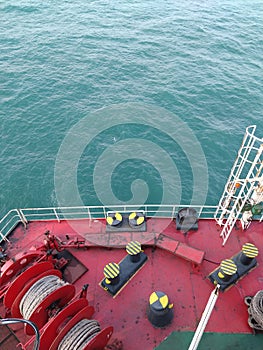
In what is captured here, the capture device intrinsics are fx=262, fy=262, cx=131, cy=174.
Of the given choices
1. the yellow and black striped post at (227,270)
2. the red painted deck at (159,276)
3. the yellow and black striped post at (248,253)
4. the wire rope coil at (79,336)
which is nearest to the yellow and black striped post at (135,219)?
the red painted deck at (159,276)

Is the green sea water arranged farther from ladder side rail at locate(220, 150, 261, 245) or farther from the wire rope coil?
the wire rope coil

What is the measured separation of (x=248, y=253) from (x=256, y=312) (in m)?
3.14

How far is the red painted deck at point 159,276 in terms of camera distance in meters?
13.6

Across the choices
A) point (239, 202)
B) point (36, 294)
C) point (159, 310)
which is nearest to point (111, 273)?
point (159, 310)

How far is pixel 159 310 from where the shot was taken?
12.7 metres

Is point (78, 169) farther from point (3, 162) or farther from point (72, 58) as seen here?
Result: point (72, 58)

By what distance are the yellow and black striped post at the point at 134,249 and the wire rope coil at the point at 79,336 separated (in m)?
4.45

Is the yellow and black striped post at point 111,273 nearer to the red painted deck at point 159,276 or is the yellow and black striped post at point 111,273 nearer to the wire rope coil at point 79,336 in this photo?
the red painted deck at point 159,276

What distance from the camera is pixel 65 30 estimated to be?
210 feet

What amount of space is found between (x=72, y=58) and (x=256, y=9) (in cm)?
6060

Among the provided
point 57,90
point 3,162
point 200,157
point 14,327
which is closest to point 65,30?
point 57,90

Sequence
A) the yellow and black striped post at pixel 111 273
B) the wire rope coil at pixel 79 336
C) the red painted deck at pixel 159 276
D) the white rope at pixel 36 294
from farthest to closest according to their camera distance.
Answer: the yellow and black striped post at pixel 111 273 < the red painted deck at pixel 159 276 < the white rope at pixel 36 294 < the wire rope coil at pixel 79 336

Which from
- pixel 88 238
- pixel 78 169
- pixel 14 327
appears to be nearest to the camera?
pixel 14 327

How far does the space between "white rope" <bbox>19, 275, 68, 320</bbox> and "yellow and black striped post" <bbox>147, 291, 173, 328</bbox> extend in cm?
451
